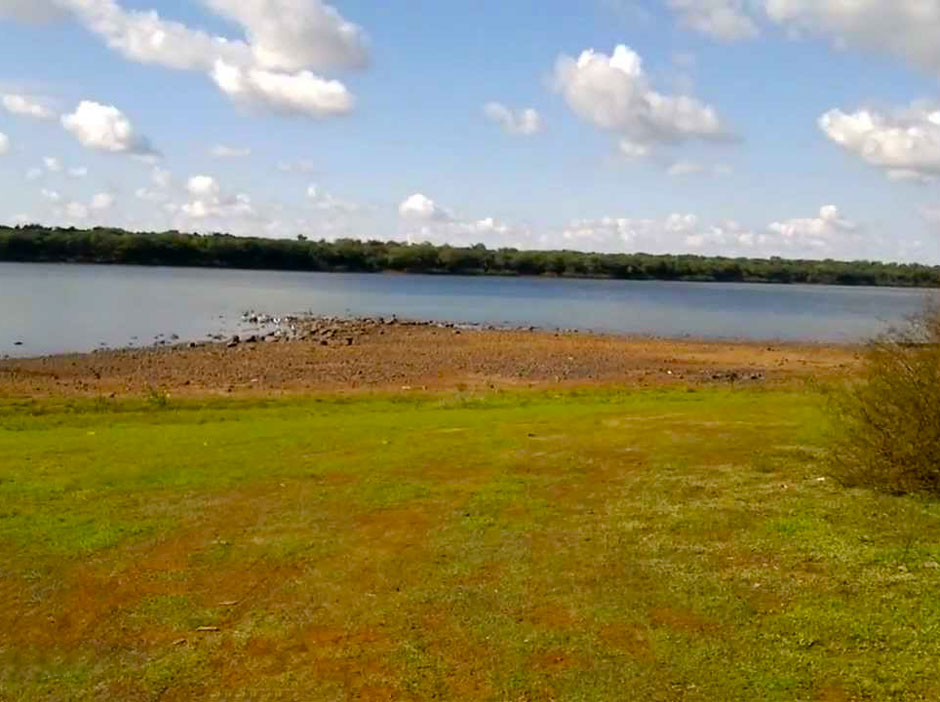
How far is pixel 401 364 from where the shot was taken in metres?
44.9

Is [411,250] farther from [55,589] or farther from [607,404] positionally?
[55,589]

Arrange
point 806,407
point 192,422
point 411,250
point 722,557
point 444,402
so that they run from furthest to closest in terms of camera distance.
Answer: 1. point 411,250
2. point 444,402
3. point 192,422
4. point 806,407
5. point 722,557

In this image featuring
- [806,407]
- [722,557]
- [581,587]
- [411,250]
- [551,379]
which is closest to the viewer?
[581,587]

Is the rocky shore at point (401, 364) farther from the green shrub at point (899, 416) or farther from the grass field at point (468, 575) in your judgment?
the green shrub at point (899, 416)

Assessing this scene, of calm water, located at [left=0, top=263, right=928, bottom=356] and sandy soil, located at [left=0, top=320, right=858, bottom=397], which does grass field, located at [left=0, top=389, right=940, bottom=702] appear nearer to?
sandy soil, located at [left=0, top=320, right=858, bottom=397]

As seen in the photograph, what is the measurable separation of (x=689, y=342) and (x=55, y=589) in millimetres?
55023

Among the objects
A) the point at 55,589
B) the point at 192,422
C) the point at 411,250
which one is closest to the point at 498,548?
the point at 55,589

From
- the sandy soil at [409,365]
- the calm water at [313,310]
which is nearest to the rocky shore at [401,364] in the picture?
the sandy soil at [409,365]

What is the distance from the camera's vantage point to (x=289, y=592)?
8570 millimetres

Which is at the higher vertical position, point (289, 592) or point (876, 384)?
point (876, 384)

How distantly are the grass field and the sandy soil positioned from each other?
21320 millimetres

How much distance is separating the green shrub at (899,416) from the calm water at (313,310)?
35086 mm

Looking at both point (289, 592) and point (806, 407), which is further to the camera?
point (806, 407)

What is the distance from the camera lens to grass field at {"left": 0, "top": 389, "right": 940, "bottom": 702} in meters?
6.80
